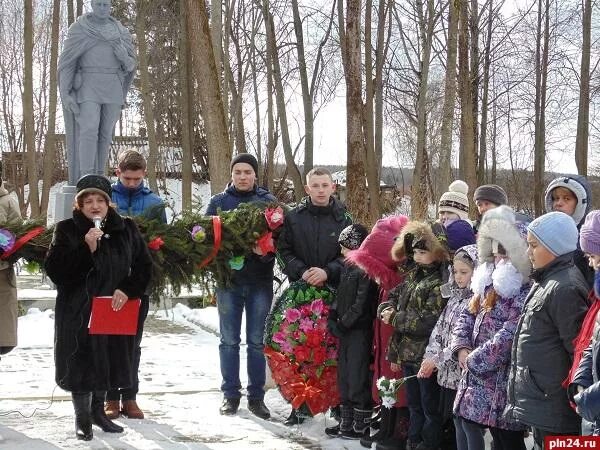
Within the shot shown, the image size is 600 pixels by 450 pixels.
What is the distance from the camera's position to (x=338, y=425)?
5.29 meters

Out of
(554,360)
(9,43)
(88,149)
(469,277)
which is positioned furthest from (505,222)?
(9,43)

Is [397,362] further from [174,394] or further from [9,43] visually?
[9,43]

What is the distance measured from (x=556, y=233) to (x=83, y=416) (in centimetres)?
301

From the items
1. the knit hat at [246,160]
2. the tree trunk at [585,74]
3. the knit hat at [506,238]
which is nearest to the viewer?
the knit hat at [506,238]

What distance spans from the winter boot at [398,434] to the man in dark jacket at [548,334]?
1338 millimetres

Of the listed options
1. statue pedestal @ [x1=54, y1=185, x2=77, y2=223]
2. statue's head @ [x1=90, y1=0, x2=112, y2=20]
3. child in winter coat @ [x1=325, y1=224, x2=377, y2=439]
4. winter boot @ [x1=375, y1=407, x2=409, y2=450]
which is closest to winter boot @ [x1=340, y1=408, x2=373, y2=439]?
child in winter coat @ [x1=325, y1=224, x2=377, y2=439]

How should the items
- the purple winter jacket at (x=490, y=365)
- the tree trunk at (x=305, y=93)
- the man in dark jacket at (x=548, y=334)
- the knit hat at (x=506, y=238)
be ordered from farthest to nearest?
the tree trunk at (x=305, y=93) < the knit hat at (x=506, y=238) < the purple winter jacket at (x=490, y=365) < the man in dark jacket at (x=548, y=334)

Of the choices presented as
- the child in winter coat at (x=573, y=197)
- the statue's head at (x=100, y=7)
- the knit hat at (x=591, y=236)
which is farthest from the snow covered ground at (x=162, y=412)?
the statue's head at (x=100, y=7)

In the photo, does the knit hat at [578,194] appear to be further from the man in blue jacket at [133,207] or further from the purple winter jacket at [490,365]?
the man in blue jacket at [133,207]

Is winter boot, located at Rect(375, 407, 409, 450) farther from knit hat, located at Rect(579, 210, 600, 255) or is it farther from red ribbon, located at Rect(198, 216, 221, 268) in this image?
knit hat, located at Rect(579, 210, 600, 255)

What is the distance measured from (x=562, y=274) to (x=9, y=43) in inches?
1198

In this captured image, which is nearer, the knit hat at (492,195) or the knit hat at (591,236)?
the knit hat at (591,236)

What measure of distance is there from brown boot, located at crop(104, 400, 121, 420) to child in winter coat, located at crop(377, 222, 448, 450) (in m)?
1.92

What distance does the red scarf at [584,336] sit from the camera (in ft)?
10.6
